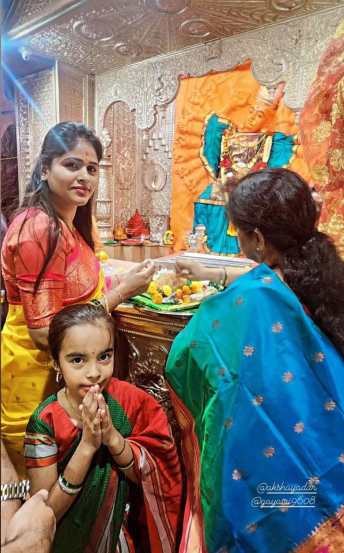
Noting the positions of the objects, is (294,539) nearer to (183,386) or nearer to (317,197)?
(183,386)

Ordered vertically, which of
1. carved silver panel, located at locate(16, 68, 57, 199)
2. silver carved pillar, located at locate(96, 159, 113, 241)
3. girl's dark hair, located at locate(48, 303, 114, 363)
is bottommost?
girl's dark hair, located at locate(48, 303, 114, 363)

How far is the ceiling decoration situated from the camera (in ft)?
3.57

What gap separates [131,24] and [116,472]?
3.82 feet

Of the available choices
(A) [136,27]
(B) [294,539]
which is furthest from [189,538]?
(A) [136,27]

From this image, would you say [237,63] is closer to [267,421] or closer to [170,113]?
[170,113]

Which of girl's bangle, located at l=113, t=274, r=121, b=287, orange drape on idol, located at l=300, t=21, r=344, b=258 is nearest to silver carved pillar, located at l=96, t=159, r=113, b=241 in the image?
girl's bangle, located at l=113, t=274, r=121, b=287

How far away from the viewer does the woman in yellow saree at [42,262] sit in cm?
105

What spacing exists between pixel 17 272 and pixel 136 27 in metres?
0.69

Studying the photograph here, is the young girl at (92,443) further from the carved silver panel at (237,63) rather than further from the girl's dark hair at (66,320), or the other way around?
the carved silver panel at (237,63)

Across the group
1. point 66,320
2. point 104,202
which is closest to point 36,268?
point 66,320

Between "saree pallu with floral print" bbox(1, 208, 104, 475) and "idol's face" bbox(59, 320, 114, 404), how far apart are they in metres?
0.07

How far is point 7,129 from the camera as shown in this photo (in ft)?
3.45

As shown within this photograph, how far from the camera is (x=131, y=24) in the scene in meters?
1.13

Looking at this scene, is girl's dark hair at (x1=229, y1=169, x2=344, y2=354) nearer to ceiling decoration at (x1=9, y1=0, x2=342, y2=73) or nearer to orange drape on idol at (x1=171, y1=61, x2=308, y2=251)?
orange drape on idol at (x1=171, y1=61, x2=308, y2=251)
